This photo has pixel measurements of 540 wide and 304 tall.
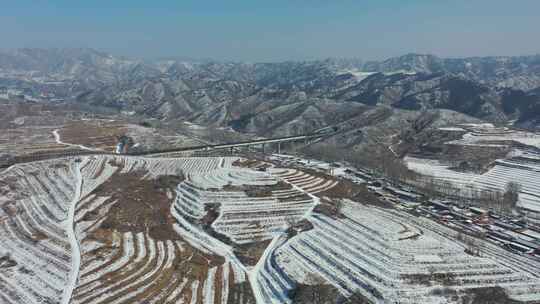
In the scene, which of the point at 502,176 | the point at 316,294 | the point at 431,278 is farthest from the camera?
the point at 502,176

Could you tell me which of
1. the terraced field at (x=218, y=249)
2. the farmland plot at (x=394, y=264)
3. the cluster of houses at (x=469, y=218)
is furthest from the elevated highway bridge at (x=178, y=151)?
the farmland plot at (x=394, y=264)

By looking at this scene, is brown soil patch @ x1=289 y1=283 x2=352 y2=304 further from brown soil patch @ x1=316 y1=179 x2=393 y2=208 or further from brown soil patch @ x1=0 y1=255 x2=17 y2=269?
brown soil patch @ x1=0 y1=255 x2=17 y2=269

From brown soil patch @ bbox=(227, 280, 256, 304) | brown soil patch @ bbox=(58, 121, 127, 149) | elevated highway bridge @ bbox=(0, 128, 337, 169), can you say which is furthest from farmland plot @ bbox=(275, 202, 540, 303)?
brown soil patch @ bbox=(58, 121, 127, 149)

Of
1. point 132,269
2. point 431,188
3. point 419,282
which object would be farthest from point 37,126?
point 419,282

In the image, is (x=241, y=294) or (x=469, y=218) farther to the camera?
(x=469, y=218)

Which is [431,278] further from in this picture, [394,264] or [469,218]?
[469,218]

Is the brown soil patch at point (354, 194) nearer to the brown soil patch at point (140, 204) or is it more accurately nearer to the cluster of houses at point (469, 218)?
the cluster of houses at point (469, 218)

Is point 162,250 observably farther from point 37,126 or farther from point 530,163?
point 37,126

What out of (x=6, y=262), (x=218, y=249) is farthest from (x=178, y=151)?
(x=6, y=262)
